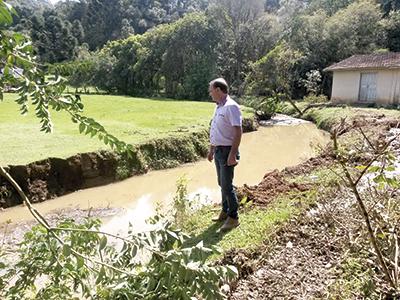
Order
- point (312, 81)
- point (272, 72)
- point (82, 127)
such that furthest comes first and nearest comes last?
point (312, 81) < point (272, 72) < point (82, 127)

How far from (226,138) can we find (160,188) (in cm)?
494

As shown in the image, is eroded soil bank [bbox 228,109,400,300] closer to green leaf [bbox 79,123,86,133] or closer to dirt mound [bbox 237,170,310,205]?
dirt mound [bbox 237,170,310,205]

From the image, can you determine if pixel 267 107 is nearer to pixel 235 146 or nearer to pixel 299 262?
pixel 235 146

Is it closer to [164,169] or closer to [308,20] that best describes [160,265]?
[164,169]

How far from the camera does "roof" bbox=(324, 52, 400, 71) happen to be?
20734 millimetres

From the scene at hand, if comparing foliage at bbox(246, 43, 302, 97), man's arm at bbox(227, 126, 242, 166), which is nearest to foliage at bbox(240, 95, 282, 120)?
foliage at bbox(246, 43, 302, 97)

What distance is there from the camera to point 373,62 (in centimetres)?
2183

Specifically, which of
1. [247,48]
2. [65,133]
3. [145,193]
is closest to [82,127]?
[145,193]

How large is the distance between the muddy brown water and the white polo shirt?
1.63 meters

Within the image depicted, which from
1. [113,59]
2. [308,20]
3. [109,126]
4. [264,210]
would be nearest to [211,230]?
[264,210]

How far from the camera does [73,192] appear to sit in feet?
28.9

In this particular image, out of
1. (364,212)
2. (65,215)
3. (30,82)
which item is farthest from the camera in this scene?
(65,215)

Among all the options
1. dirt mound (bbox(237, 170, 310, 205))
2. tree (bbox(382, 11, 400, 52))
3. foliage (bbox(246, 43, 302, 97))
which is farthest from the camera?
tree (bbox(382, 11, 400, 52))

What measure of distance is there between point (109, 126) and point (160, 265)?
43.6 ft
